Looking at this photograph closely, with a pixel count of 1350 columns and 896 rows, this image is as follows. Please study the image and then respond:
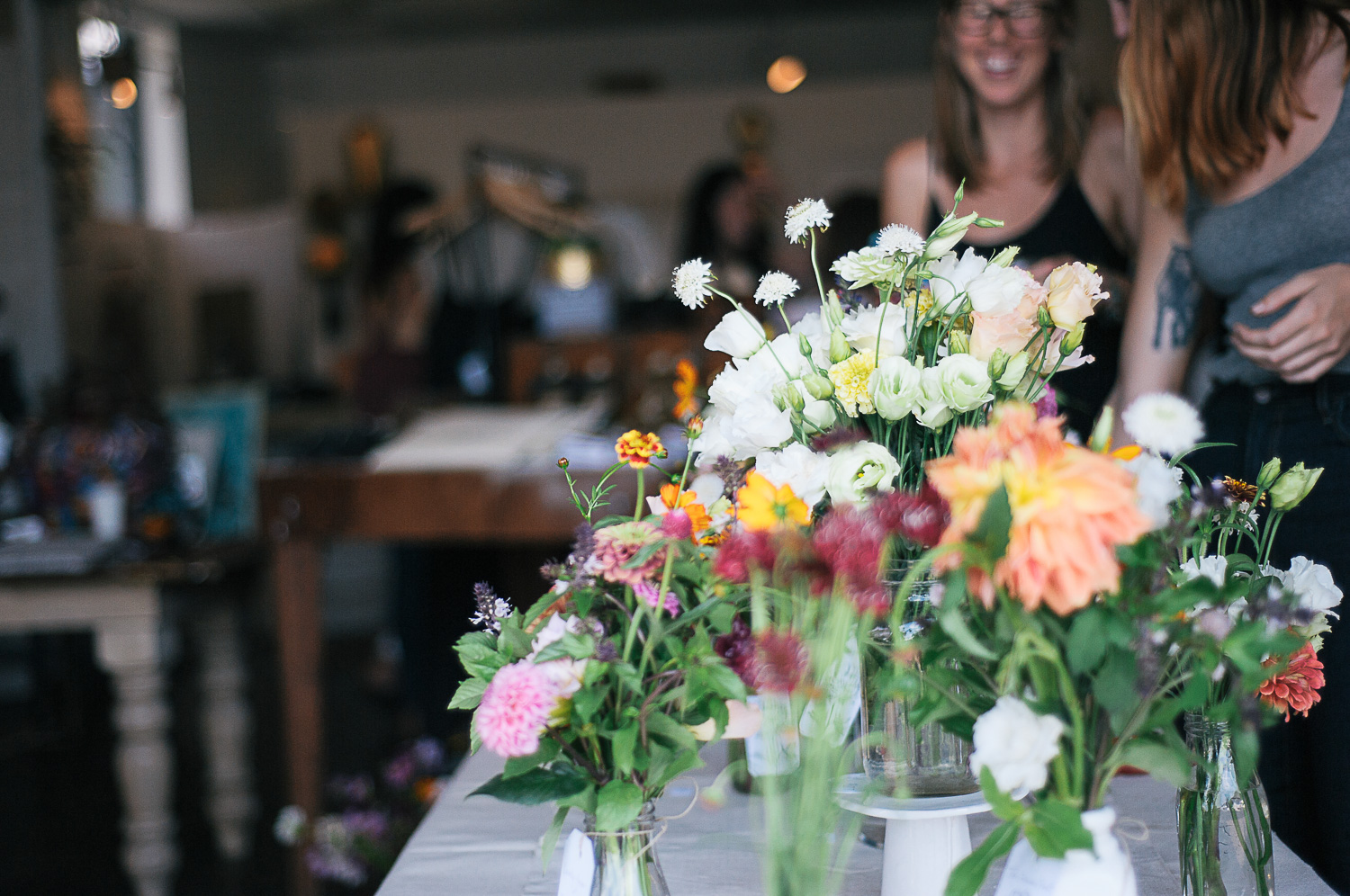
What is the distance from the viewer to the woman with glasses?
4.92ft

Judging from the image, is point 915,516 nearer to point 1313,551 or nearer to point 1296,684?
point 1296,684

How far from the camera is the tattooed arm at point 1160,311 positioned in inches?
55.4

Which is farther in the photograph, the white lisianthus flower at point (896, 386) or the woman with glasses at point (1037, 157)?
the woman with glasses at point (1037, 157)

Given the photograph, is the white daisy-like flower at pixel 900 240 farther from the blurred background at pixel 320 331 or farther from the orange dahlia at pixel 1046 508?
the blurred background at pixel 320 331

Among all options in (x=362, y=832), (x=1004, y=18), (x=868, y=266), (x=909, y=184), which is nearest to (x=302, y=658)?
(x=362, y=832)

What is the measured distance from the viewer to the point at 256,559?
241cm

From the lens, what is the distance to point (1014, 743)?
57 cm

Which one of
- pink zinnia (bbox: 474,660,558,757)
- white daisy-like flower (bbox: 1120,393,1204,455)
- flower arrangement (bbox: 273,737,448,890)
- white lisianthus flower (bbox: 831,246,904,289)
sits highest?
white lisianthus flower (bbox: 831,246,904,289)

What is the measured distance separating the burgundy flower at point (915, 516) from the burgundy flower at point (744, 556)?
0.19 ft

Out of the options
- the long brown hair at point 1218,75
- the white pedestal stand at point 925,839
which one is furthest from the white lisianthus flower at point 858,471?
the long brown hair at point 1218,75

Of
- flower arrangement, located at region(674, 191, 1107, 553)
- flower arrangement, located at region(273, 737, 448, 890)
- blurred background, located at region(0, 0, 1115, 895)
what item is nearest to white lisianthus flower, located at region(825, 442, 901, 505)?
flower arrangement, located at region(674, 191, 1107, 553)

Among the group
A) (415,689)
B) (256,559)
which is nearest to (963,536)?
(256,559)

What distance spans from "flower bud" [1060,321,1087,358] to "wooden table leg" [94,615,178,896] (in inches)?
70.7

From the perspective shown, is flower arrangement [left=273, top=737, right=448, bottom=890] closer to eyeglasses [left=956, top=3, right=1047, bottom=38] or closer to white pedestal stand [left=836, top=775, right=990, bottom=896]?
white pedestal stand [left=836, top=775, right=990, bottom=896]
